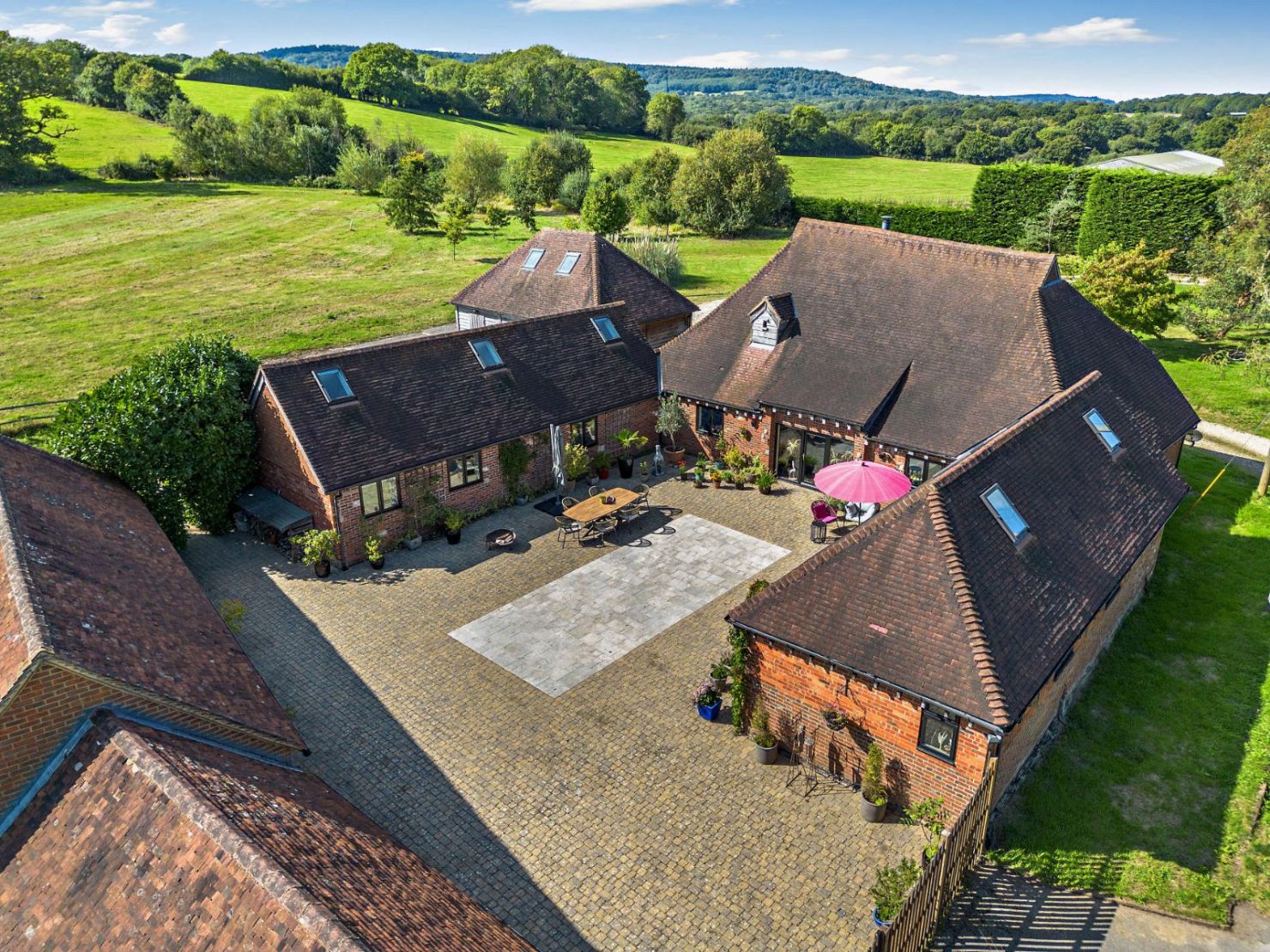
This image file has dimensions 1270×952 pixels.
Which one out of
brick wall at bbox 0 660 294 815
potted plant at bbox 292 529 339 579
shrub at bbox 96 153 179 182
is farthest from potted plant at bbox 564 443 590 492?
shrub at bbox 96 153 179 182

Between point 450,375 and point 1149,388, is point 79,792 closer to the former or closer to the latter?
point 450,375

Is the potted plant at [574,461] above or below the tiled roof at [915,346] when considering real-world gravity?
below

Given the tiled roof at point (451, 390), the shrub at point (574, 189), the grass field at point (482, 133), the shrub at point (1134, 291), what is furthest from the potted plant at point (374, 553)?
the grass field at point (482, 133)

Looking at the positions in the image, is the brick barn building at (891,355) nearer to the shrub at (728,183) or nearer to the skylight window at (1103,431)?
the skylight window at (1103,431)

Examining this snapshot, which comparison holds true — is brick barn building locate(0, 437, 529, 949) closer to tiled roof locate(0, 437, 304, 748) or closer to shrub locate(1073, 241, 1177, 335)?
tiled roof locate(0, 437, 304, 748)

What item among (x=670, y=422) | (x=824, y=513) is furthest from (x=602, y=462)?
(x=824, y=513)

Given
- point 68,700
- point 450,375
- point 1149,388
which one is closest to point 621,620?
point 450,375

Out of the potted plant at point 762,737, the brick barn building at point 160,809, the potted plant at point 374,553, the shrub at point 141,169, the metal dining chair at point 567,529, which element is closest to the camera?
the brick barn building at point 160,809
